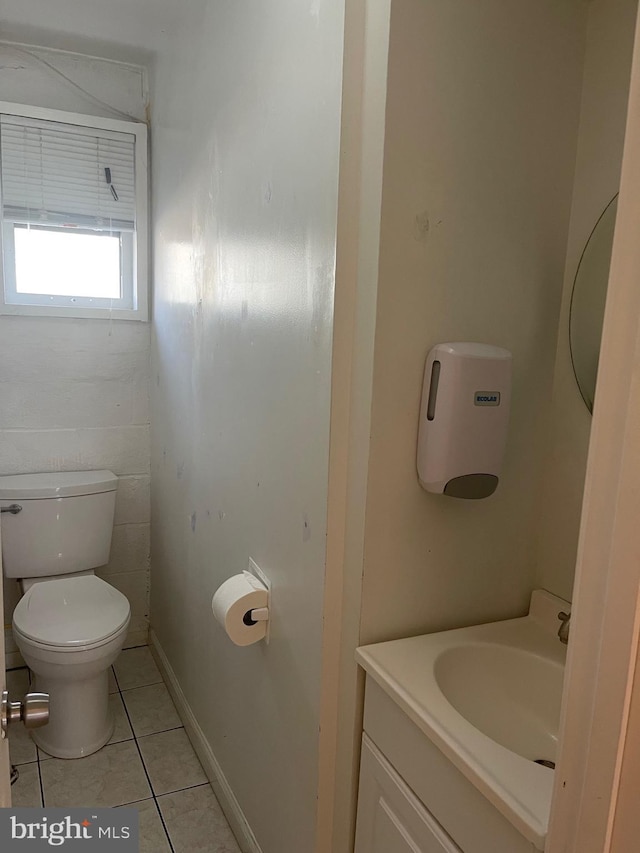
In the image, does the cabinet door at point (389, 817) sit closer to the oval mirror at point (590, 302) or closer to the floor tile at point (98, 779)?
the oval mirror at point (590, 302)

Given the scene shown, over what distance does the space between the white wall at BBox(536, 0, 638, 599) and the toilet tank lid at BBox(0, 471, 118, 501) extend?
5.42 feet

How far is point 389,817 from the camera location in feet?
3.70

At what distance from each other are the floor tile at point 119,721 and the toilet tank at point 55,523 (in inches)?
20.0

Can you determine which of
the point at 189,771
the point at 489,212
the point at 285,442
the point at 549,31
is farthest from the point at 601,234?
the point at 189,771

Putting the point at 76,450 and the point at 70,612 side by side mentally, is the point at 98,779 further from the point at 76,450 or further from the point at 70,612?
the point at 76,450

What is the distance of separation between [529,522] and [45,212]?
83.4 inches

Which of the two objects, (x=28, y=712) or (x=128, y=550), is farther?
(x=128, y=550)

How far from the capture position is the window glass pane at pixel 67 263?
8.11 feet

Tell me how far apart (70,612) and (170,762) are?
59 cm

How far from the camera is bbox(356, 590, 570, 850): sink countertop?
0.85m

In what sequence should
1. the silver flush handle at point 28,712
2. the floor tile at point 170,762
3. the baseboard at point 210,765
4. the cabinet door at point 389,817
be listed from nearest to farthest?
the silver flush handle at point 28,712, the cabinet door at point 389,817, the baseboard at point 210,765, the floor tile at point 170,762

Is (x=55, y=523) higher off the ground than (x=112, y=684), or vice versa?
(x=55, y=523)

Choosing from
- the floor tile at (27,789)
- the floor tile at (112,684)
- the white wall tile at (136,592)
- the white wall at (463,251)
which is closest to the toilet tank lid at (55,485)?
the white wall tile at (136,592)

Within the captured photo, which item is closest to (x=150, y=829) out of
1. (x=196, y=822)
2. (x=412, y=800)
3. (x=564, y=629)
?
(x=196, y=822)
